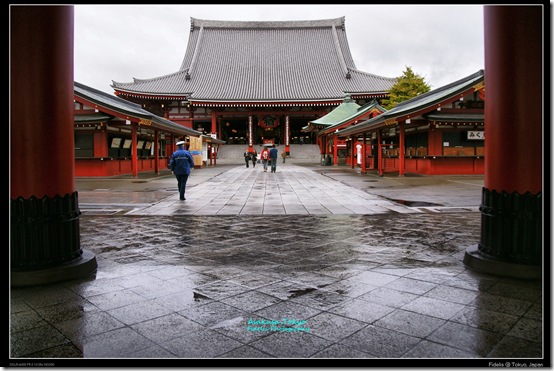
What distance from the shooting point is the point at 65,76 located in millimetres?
3639

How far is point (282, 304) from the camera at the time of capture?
10.0 ft

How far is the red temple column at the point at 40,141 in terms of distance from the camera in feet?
11.2

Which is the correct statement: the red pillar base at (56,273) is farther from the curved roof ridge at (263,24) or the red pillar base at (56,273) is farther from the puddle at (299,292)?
the curved roof ridge at (263,24)

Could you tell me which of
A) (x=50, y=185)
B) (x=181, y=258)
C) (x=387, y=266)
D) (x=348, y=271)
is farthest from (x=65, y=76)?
(x=387, y=266)

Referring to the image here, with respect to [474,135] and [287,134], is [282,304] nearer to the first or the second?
[474,135]

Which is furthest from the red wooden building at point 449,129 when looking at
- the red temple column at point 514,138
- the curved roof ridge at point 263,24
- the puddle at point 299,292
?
the curved roof ridge at point 263,24

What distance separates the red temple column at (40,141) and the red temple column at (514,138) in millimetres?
3782

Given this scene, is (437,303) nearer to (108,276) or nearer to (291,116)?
(108,276)

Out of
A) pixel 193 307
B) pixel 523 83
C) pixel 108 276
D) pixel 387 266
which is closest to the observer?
pixel 193 307

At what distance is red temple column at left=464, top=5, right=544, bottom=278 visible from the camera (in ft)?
A: 11.4

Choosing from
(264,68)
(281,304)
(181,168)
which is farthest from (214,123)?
(281,304)

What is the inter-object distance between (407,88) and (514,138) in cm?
3482

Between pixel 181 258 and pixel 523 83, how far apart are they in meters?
3.65

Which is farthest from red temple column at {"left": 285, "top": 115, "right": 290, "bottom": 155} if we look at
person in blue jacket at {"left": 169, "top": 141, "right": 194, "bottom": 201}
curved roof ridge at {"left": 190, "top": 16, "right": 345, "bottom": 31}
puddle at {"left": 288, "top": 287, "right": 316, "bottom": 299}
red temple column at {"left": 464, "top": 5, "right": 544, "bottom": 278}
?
puddle at {"left": 288, "top": 287, "right": 316, "bottom": 299}
